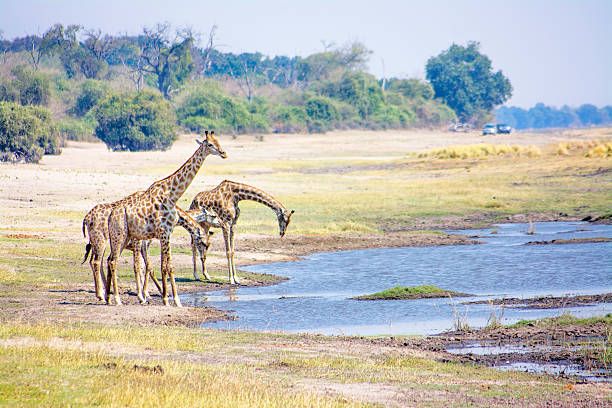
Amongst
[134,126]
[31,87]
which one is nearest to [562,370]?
[134,126]

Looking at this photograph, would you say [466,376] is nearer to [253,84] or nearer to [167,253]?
[167,253]

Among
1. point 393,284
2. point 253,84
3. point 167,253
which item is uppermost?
point 253,84

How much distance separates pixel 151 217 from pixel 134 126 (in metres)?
50.6

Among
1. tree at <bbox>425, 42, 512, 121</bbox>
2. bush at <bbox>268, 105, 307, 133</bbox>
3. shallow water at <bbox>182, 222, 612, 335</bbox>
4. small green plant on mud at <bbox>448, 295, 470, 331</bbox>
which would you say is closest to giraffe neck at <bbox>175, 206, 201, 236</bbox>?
shallow water at <bbox>182, 222, 612, 335</bbox>

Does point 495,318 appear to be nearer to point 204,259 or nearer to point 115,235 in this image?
point 115,235

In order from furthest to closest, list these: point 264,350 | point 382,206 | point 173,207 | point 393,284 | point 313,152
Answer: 1. point 313,152
2. point 382,206
3. point 393,284
4. point 173,207
5. point 264,350

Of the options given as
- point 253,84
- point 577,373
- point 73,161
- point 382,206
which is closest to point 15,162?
point 73,161

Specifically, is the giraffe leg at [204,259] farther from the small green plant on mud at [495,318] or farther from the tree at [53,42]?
the tree at [53,42]

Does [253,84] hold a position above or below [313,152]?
above

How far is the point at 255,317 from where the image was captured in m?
15.7

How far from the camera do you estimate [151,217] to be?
15281 millimetres

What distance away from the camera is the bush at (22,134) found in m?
46.8

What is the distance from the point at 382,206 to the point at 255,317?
20922mm

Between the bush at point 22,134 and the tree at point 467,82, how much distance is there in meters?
97.5
